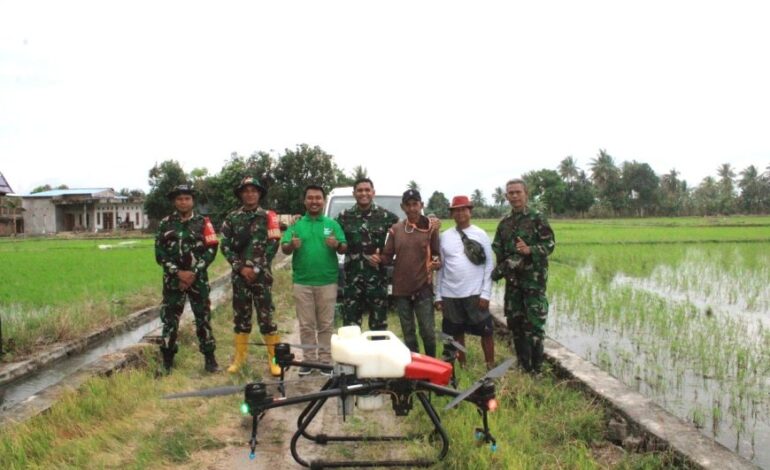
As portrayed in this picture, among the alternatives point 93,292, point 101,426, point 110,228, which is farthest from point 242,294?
point 110,228

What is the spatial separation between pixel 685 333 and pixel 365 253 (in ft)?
14.2

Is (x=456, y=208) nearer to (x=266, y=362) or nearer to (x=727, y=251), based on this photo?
(x=266, y=362)

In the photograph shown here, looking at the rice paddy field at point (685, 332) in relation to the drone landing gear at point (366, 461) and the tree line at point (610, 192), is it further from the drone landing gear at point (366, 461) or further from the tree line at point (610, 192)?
the tree line at point (610, 192)

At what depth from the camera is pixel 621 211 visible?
6162cm

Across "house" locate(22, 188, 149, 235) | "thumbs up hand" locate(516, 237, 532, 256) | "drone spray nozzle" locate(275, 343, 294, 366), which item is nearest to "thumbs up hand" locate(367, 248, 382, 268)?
"thumbs up hand" locate(516, 237, 532, 256)

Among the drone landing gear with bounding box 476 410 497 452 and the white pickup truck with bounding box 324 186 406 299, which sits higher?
the white pickup truck with bounding box 324 186 406 299

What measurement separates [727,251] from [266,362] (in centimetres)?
1658

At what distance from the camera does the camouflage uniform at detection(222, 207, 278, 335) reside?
196 inches

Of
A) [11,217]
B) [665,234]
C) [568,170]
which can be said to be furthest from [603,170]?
[11,217]

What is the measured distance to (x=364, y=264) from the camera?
191 inches

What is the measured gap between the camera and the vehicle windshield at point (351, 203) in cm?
838

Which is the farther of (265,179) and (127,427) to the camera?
(265,179)

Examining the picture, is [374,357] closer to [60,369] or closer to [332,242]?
[332,242]

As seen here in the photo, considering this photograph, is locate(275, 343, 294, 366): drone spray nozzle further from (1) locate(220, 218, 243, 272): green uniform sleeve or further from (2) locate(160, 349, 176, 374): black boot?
(2) locate(160, 349, 176, 374): black boot
